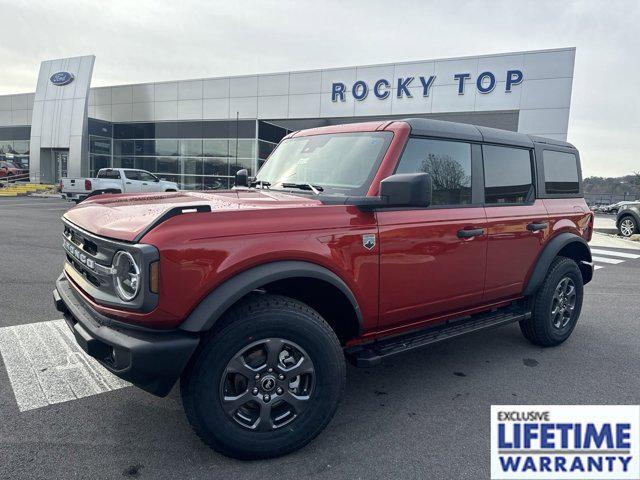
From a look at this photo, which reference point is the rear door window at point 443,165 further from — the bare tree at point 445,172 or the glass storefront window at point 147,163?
the glass storefront window at point 147,163

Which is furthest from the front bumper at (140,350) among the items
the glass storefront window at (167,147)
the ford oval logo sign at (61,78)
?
the ford oval logo sign at (61,78)

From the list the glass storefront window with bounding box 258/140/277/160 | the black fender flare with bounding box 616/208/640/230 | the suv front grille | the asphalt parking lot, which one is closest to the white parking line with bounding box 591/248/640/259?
the black fender flare with bounding box 616/208/640/230

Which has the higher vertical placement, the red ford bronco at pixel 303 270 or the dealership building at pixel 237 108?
the dealership building at pixel 237 108

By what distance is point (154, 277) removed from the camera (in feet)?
7.11

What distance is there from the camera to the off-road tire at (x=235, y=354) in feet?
7.66

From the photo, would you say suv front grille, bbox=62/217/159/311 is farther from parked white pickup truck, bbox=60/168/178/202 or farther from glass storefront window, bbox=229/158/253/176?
glass storefront window, bbox=229/158/253/176

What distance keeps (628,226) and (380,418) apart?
52.0 feet

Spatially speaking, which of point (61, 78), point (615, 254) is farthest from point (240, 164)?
point (615, 254)

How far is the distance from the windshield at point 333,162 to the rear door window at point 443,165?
219mm

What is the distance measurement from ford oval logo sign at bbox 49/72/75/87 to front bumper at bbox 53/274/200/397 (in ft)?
104

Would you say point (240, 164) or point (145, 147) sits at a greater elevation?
point (145, 147)

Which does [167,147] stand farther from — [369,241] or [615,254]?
[369,241]

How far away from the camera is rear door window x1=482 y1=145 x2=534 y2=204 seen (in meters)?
3.79

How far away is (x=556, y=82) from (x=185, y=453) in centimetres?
2204
